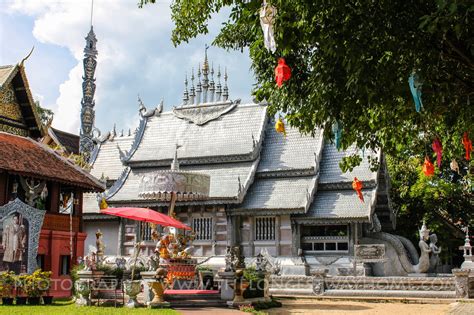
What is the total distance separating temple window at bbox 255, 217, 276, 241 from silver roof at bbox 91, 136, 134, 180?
30.3 ft

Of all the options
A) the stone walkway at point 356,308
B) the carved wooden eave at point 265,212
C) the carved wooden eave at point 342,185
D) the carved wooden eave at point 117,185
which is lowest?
the stone walkway at point 356,308

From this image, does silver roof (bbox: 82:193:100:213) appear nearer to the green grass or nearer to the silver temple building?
the silver temple building

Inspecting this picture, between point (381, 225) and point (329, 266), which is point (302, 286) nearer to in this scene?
point (329, 266)

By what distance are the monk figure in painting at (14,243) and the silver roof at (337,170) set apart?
12619mm

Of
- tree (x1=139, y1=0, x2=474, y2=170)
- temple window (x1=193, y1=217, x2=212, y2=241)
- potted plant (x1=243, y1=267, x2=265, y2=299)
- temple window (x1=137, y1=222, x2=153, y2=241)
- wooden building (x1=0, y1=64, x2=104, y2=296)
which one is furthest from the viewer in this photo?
temple window (x1=137, y1=222, x2=153, y2=241)

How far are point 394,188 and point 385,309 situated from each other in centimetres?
1531

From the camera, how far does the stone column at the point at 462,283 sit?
19484 mm

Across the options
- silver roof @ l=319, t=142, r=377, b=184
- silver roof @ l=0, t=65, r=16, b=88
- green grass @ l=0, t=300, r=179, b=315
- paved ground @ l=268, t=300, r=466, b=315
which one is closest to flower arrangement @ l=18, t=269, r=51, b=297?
green grass @ l=0, t=300, r=179, b=315

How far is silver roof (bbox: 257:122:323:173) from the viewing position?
27.5m

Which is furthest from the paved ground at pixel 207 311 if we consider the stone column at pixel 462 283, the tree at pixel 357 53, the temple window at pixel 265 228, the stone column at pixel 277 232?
the temple window at pixel 265 228

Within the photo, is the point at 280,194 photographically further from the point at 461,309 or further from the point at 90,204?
the point at 461,309

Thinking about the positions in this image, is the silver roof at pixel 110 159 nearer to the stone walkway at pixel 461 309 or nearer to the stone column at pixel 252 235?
the stone column at pixel 252 235

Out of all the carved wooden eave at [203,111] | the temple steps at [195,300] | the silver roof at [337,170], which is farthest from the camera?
the carved wooden eave at [203,111]

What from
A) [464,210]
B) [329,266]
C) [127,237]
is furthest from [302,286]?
[464,210]
